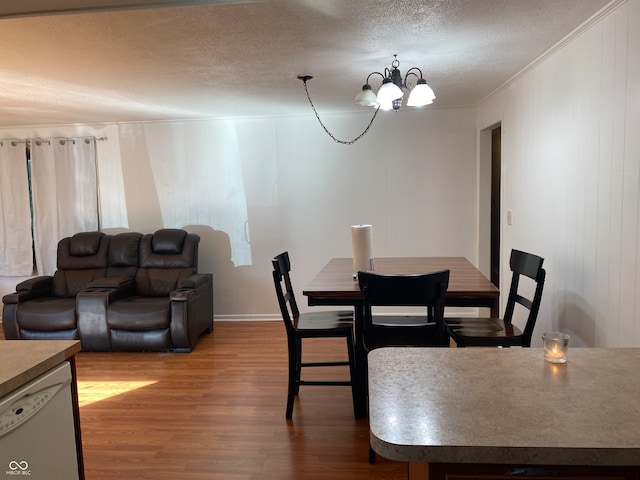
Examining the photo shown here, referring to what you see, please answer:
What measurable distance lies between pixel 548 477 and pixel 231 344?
3619 millimetres

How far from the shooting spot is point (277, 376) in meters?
3.40

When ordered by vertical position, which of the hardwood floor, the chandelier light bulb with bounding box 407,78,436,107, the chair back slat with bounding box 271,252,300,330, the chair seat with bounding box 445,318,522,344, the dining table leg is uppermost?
the chandelier light bulb with bounding box 407,78,436,107

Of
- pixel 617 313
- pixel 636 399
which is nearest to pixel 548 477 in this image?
pixel 636 399

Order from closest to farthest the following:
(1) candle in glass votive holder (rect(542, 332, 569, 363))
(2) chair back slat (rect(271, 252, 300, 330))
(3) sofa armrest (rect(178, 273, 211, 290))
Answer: (1) candle in glass votive holder (rect(542, 332, 569, 363)), (2) chair back slat (rect(271, 252, 300, 330)), (3) sofa armrest (rect(178, 273, 211, 290))

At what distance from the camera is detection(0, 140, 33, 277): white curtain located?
5.01 m

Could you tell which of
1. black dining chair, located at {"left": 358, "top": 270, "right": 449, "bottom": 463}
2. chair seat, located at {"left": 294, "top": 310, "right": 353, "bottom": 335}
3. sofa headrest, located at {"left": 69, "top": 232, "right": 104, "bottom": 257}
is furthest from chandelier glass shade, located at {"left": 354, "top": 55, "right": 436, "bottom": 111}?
sofa headrest, located at {"left": 69, "top": 232, "right": 104, "bottom": 257}

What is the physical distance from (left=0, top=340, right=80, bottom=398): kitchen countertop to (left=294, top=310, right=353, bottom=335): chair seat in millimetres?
1385

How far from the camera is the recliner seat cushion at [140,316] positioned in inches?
155

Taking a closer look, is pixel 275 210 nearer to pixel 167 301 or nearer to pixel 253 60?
pixel 167 301

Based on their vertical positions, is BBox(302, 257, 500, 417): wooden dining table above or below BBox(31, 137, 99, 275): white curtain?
below

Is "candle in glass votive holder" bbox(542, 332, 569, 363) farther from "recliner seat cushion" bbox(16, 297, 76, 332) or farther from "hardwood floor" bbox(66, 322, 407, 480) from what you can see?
"recliner seat cushion" bbox(16, 297, 76, 332)

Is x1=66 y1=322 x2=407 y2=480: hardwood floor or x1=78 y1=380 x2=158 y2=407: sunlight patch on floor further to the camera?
x1=78 y1=380 x2=158 y2=407: sunlight patch on floor

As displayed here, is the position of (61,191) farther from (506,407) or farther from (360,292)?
(506,407)

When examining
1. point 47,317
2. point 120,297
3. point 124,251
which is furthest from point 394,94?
point 47,317
